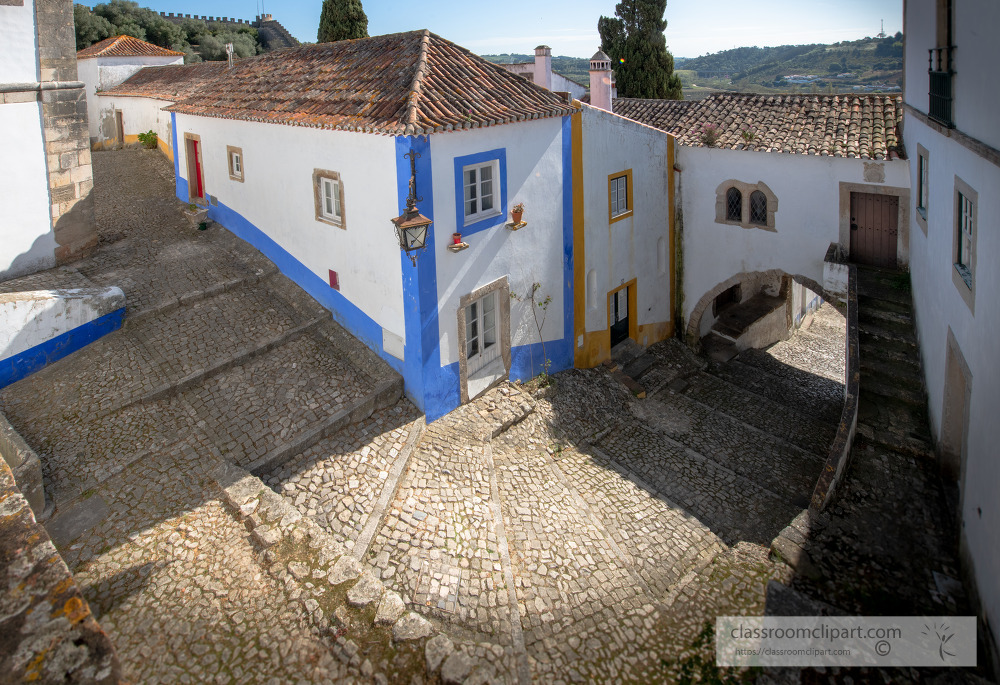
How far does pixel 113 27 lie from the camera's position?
36438 millimetres

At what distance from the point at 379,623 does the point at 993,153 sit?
7.45 m

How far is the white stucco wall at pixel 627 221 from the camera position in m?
13.5

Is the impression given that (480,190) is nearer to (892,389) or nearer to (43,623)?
(892,389)

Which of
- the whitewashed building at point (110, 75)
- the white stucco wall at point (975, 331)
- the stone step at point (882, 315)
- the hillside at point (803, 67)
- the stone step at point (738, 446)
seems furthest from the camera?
the hillside at point (803, 67)

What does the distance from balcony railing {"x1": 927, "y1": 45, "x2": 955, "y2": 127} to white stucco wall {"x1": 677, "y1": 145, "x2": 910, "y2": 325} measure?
3.63 meters

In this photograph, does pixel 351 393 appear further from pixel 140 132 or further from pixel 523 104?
pixel 140 132

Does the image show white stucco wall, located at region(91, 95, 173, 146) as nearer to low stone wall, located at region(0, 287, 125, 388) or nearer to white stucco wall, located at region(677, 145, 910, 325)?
low stone wall, located at region(0, 287, 125, 388)

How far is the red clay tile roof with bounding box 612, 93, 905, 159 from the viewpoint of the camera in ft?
45.9

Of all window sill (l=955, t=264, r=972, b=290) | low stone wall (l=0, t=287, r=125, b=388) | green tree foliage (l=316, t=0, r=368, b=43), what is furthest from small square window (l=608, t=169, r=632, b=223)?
green tree foliage (l=316, t=0, r=368, b=43)

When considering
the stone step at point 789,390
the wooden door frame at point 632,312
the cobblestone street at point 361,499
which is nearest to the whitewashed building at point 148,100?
the cobblestone street at point 361,499

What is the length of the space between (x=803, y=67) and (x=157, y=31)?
4267cm

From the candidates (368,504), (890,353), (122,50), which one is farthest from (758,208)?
(122,50)

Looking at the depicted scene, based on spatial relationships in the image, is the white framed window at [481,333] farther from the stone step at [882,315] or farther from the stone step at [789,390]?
the stone step at [789,390]

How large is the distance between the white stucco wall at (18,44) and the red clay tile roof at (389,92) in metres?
3.01
